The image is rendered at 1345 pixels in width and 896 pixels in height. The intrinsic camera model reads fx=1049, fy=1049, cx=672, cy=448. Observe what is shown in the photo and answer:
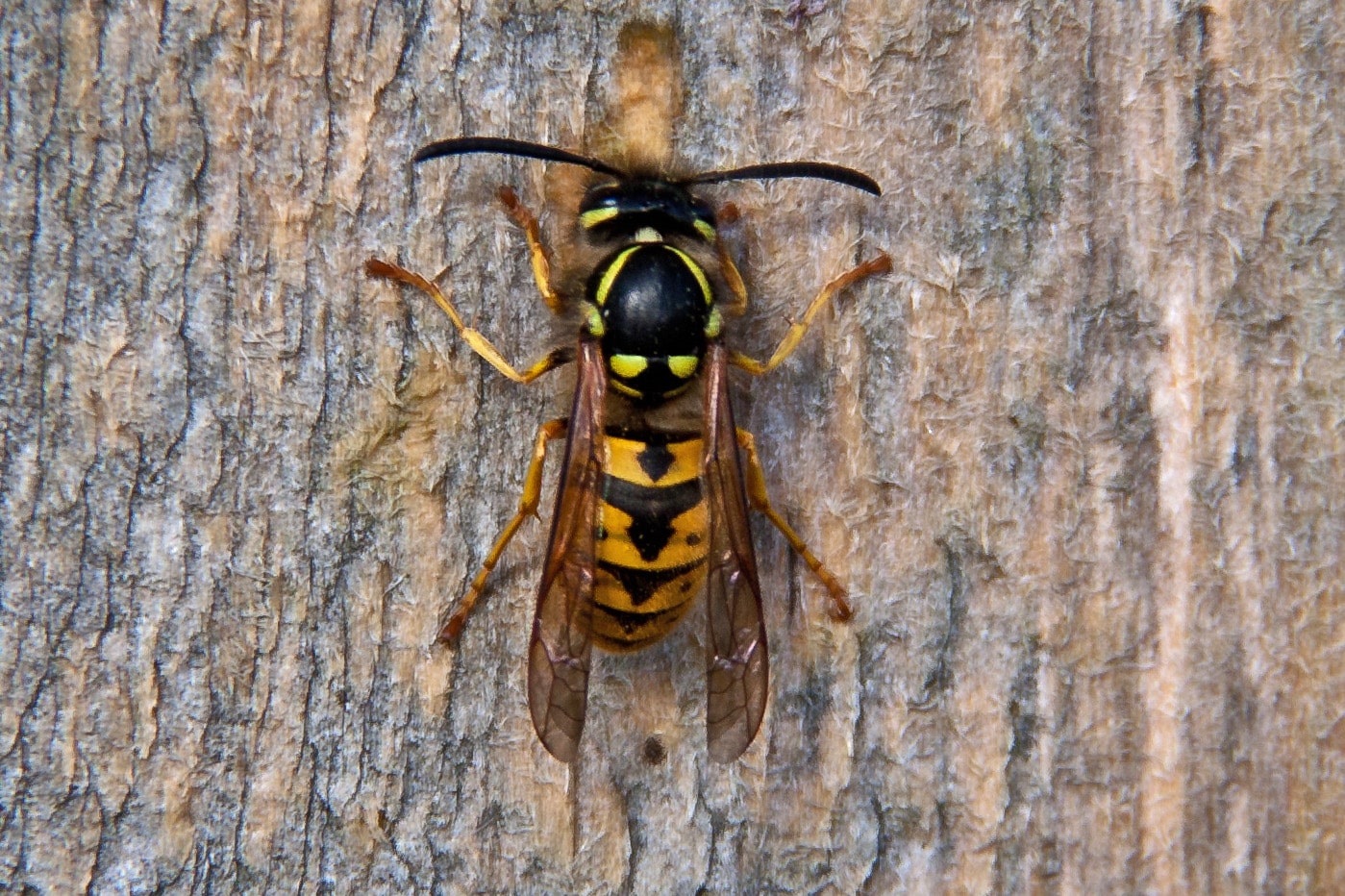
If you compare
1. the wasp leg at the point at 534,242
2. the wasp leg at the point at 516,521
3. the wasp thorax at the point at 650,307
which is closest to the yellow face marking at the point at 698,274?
the wasp thorax at the point at 650,307

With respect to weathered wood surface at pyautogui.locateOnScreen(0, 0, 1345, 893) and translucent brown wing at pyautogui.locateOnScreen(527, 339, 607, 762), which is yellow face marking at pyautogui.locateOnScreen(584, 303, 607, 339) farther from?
weathered wood surface at pyautogui.locateOnScreen(0, 0, 1345, 893)

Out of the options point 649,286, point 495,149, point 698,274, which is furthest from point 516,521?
point 495,149

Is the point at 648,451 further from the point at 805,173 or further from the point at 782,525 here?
the point at 805,173

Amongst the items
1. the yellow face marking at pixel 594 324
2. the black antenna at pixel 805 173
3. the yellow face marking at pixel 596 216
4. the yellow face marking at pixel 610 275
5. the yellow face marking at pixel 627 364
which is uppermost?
the black antenna at pixel 805 173

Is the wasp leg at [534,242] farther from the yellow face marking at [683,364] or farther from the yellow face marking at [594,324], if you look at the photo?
the yellow face marking at [683,364]

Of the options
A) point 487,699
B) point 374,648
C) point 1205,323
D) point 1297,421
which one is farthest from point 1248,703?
point 374,648

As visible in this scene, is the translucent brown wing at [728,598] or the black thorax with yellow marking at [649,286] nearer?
the translucent brown wing at [728,598]

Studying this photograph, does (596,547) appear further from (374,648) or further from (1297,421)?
(1297,421)
